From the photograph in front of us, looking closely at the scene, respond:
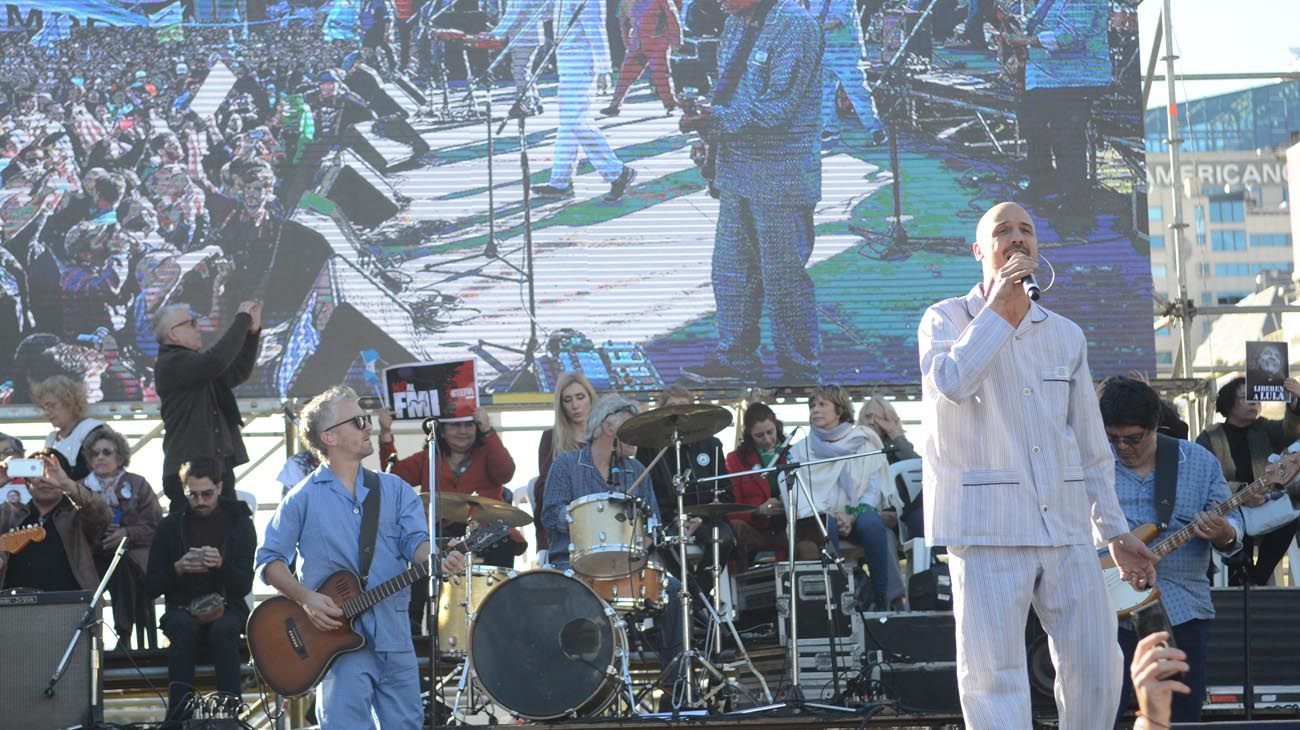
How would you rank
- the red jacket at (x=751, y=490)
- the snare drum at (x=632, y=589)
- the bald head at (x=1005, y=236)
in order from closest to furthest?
the bald head at (x=1005, y=236), the snare drum at (x=632, y=589), the red jacket at (x=751, y=490)

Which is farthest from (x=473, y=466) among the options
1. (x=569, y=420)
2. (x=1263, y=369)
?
(x=1263, y=369)

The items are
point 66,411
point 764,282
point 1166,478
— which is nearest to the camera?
point 1166,478

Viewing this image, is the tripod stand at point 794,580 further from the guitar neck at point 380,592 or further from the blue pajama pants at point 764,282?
the blue pajama pants at point 764,282

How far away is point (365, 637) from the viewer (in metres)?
7.00

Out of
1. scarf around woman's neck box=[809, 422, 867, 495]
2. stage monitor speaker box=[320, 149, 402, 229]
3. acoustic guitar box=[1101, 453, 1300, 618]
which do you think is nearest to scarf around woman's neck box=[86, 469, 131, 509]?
scarf around woman's neck box=[809, 422, 867, 495]

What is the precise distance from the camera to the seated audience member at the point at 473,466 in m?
10.4

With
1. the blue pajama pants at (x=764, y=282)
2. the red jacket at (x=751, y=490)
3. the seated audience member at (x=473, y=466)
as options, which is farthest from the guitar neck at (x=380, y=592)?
the blue pajama pants at (x=764, y=282)

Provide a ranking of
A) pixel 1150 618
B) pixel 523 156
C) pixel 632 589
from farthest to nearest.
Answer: pixel 523 156 → pixel 632 589 → pixel 1150 618

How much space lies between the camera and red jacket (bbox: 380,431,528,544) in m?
10.4

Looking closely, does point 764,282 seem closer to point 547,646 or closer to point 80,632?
point 547,646

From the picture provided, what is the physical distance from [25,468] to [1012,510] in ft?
20.5

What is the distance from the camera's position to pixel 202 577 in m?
9.47

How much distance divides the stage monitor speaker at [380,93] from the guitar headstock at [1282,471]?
949 cm

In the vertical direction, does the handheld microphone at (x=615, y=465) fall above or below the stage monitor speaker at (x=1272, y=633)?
above
